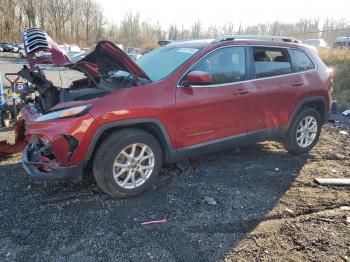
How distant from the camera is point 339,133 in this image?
7.19 metres

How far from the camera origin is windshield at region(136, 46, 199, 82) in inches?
162

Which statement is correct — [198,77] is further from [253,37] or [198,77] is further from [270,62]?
[270,62]

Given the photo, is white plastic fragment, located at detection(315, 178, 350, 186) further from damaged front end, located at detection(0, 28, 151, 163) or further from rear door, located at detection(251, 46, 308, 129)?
damaged front end, located at detection(0, 28, 151, 163)

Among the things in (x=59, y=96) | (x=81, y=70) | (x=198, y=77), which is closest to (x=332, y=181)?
(x=198, y=77)

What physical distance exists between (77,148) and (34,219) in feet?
2.77

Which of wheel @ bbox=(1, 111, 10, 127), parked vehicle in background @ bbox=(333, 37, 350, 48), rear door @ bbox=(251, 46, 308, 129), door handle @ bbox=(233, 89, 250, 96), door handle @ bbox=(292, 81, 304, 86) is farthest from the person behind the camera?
parked vehicle in background @ bbox=(333, 37, 350, 48)

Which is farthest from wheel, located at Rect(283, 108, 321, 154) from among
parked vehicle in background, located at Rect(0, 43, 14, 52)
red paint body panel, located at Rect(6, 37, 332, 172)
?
parked vehicle in background, located at Rect(0, 43, 14, 52)

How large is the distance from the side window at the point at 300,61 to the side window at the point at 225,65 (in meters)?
1.08

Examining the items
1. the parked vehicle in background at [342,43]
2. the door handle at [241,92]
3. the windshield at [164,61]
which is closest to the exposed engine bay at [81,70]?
the windshield at [164,61]

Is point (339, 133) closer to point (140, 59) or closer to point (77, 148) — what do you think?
point (140, 59)

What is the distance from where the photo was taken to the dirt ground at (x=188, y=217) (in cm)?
291

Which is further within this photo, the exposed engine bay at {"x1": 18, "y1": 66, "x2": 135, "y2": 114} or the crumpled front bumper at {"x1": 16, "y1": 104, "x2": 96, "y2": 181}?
the exposed engine bay at {"x1": 18, "y1": 66, "x2": 135, "y2": 114}

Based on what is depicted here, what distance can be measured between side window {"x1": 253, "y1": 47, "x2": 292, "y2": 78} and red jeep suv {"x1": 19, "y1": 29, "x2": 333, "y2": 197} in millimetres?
16

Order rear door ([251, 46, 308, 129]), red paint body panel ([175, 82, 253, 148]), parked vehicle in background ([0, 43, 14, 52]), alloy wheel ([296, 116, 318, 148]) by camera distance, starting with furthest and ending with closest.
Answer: parked vehicle in background ([0, 43, 14, 52]) → alloy wheel ([296, 116, 318, 148]) → rear door ([251, 46, 308, 129]) → red paint body panel ([175, 82, 253, 148])
